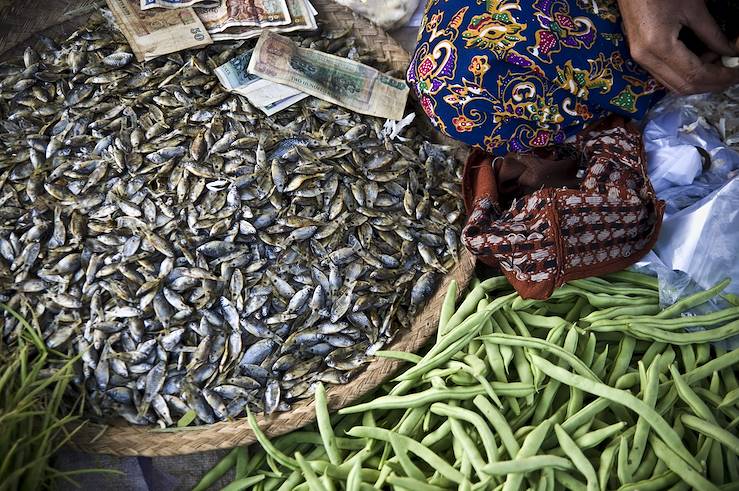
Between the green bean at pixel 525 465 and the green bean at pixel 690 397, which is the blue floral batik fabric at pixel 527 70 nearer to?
the green bean at pixel 690 397

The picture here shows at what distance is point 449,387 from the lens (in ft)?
5.16

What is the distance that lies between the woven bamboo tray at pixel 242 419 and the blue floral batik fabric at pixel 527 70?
27 centimetres

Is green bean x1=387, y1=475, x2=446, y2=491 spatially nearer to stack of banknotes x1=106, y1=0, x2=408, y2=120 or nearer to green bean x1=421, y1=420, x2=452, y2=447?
green bean x1=421, y1=420, x2=452, y2=447

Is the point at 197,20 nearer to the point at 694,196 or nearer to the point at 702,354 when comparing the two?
the point at 694,196

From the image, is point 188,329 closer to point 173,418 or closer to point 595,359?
point 173,418

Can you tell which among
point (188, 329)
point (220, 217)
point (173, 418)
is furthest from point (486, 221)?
point (173, 418)

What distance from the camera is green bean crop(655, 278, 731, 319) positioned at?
158 centimetres

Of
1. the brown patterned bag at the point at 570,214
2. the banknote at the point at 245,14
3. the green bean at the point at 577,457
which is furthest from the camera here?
the banknote at the point at 245,14

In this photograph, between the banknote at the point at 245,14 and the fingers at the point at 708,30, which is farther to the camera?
the banknote at the point at 245,14

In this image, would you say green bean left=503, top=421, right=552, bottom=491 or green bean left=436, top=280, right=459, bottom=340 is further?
green bean left=436, top=280, right=459, bottom=340

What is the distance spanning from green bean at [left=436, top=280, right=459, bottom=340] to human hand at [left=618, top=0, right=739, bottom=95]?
0.77 meters

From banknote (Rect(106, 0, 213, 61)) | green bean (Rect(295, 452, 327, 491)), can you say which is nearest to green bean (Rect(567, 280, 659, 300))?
green bean (Rect(295, 452, 327, 491))

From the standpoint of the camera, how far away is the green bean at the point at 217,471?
1.63 m

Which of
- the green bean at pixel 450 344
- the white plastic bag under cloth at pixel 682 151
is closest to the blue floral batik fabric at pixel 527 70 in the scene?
the white plastic bag under cloth at pixel 682 151
